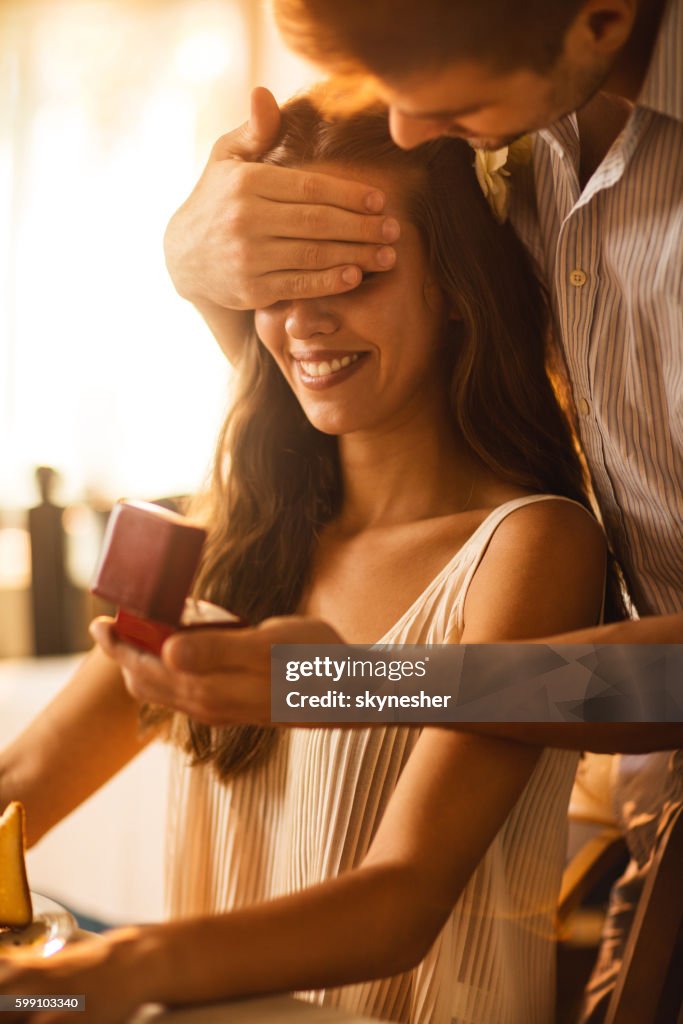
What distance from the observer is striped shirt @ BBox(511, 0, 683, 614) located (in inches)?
25.2

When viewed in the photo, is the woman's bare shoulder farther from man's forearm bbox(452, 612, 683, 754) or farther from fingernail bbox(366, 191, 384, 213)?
fingernail bbox(366, 191, 384, 213)

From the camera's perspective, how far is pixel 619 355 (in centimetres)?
70

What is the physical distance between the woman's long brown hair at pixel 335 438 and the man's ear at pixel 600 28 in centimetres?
20

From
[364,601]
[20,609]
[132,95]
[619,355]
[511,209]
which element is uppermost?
[132,95]

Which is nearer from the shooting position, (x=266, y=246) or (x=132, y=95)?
(x=266, y=246)

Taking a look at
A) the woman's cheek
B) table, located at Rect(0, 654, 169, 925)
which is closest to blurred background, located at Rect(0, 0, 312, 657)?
table, located at Rect(0, 654, 169, 925)

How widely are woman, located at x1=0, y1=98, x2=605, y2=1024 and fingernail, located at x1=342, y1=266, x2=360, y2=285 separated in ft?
0.08

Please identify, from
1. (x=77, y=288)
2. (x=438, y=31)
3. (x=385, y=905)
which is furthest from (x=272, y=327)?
(x=77, y=288)

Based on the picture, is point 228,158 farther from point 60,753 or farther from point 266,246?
point 60,753

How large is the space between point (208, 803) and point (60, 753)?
117 mm

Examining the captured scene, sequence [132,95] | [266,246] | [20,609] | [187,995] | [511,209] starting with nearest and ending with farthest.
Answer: [187,995]
[266,246]
[511,209]
[132,95]
[20,609]

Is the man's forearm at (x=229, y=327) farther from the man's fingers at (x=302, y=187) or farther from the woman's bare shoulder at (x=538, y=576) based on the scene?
the woman's bare shoulder at (x=538, y=576)

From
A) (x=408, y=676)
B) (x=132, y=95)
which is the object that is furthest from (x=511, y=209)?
(x=132, y=95)

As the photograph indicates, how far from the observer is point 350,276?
0.67 meters
